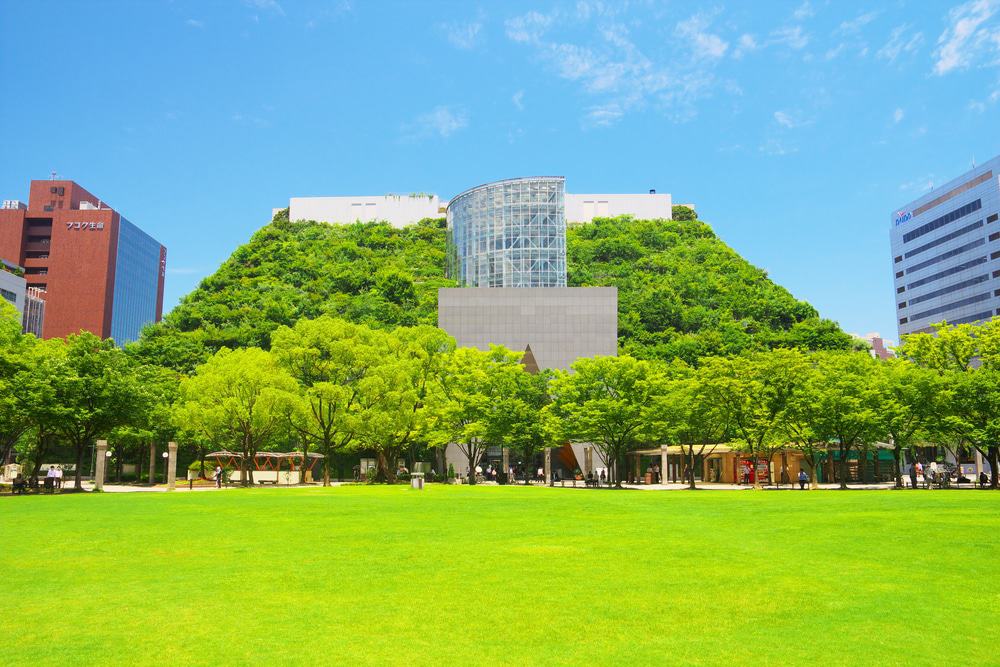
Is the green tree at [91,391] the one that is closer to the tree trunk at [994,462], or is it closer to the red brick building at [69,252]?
the tree trunk at [994,462]

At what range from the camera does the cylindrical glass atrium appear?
3312 inches

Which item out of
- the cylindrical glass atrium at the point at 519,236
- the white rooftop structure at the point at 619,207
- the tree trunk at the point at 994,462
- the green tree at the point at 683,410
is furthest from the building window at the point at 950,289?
the green tree at the point at 683,410

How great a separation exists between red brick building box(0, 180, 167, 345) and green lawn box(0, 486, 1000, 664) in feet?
397

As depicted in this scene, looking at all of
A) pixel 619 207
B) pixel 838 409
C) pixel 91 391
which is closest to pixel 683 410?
pixel 838 409

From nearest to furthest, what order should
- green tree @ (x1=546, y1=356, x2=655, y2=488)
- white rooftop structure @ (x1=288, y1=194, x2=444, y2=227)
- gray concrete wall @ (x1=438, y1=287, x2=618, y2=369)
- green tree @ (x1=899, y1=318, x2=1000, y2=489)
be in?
green tree @ (x1=899, y1=318, x2=1000, y2=489)
green tree @ (x1=546, y1=356, x2=655, y2=488)
gray concrete wall @ (x1=438, y1=287, x2=618, y2=369)
white rooftop structure @ (x1=288, y1=194, x2=444, y2=227)

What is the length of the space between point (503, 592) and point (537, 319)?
6579 cm

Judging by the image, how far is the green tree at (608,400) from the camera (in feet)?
143

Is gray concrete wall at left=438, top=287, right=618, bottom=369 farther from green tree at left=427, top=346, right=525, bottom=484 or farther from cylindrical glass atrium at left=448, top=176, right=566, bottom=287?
green tree at left=427, top=346, right=525, bottom=484

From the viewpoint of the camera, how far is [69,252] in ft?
408

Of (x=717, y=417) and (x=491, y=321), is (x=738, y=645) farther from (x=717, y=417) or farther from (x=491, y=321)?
(x=491, y=321)

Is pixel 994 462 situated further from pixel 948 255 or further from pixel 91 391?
pixel 948 255

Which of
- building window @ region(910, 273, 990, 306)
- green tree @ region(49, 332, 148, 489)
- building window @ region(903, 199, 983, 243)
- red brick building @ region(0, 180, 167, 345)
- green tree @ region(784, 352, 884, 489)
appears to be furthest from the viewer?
red brick building @ region(0, 180, 167, 345)

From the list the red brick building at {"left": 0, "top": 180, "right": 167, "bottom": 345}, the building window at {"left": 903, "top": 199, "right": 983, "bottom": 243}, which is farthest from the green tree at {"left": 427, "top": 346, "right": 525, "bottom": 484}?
the red brick building at {"left": 0, "top": 180, "right": 167, "bottom": 345}

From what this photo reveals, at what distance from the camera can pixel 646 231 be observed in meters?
111
